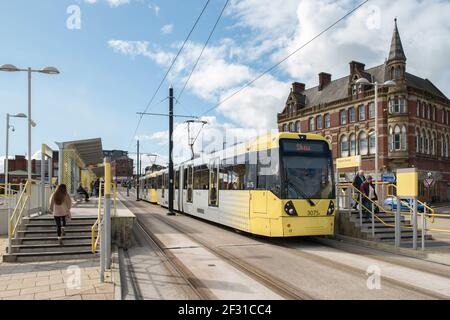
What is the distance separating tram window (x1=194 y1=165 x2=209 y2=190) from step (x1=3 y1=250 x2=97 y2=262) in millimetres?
8494

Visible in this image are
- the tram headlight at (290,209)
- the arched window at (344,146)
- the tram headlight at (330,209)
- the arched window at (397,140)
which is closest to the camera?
the tram headlight at (290,209)

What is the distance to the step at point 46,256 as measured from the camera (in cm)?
880

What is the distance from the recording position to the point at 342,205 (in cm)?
1471

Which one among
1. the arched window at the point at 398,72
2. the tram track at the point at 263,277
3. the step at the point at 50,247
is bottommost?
the tram track at the point at 263,277

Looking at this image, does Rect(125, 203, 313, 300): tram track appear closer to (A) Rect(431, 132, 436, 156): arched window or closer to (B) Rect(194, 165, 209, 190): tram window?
(B) Rect(194, 165, 209, 190): tram window

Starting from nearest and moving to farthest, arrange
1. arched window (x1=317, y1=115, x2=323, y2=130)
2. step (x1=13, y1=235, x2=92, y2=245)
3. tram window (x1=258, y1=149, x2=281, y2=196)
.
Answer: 1. step (x1=13, y1=235, x2=92, y2=245)
2. tram window (x1=258, y1=149, x2=281, y2=196)
3. arched window (x1=317, y1=115, x2=323, y2=130)

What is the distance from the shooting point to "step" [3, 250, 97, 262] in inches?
346

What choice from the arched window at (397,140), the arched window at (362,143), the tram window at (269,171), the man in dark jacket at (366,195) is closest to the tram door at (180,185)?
the tram window at (269,171)

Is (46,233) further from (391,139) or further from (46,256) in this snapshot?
(391,139)

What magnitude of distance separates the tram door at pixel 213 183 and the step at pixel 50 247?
6934 mm

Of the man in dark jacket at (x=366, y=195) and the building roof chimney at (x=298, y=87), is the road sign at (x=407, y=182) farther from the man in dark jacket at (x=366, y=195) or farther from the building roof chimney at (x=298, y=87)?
the building roof chimney at (x=298, y=87)

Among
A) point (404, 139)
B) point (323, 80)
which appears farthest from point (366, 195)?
point (323, 80)

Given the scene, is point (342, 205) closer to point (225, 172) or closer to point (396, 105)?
point (225, 172)

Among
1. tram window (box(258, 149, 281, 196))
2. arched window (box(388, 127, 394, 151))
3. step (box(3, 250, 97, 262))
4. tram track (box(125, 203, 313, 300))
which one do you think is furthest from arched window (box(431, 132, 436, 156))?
step (box(3, 250, 97, 262))
